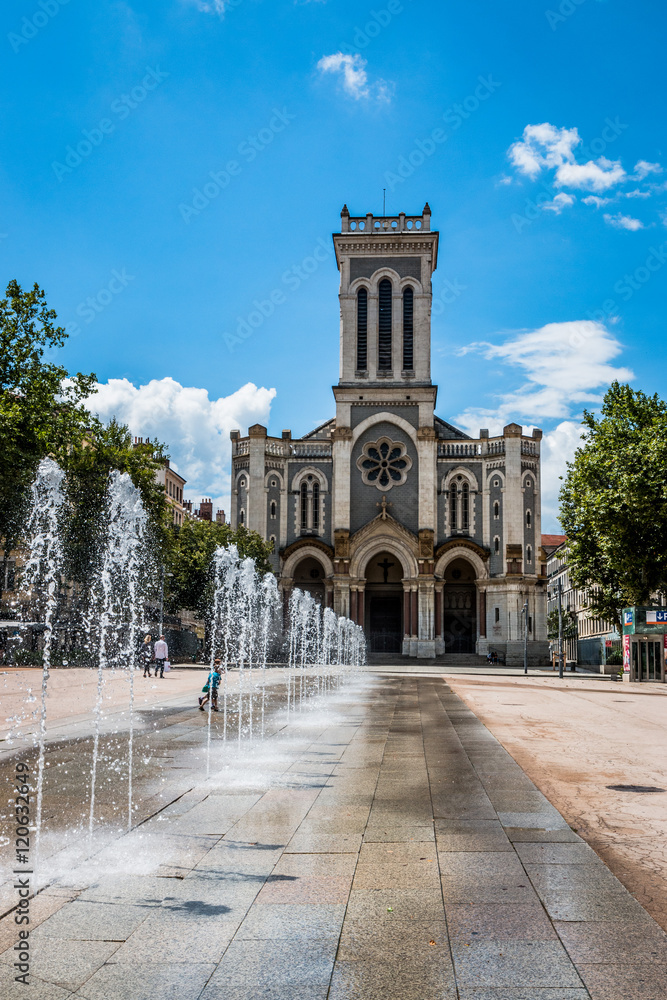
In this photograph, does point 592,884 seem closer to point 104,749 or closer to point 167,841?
point 167,841

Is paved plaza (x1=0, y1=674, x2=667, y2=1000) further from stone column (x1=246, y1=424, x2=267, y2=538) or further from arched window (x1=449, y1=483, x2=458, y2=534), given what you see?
arched window (x1=449, y1=483, x2=458, y2=534)

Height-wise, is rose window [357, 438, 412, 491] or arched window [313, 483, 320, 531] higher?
rose window [357, 438, 412, 491]

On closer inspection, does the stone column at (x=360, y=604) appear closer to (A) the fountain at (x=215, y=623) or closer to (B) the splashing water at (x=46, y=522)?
(A) the fountain at (x=215, y=623)

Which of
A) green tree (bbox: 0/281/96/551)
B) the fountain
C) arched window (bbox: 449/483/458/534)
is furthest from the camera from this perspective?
arched window (bbox: 449/483/458/534)

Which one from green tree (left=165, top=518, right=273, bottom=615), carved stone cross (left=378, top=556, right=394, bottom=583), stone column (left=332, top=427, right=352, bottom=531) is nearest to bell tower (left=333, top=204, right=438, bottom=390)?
stone column (left=332, top=427, right=352, bottom=531)

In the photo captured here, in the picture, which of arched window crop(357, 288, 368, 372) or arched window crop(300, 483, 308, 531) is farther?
arched window crop(357, 288, 368, 372)

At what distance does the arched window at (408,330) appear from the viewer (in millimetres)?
66250

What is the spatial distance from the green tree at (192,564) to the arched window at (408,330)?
2001 cm

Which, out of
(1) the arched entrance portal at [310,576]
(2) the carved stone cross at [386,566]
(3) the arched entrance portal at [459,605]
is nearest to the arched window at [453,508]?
(3) the arched entrance portal at [459,605]

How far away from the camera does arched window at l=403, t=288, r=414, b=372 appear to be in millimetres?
66250

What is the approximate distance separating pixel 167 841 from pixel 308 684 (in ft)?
80.2

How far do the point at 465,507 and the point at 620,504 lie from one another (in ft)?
85.7

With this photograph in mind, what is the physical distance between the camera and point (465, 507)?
64.6m

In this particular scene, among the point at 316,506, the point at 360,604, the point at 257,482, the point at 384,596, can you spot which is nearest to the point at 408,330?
the point at 316,506
